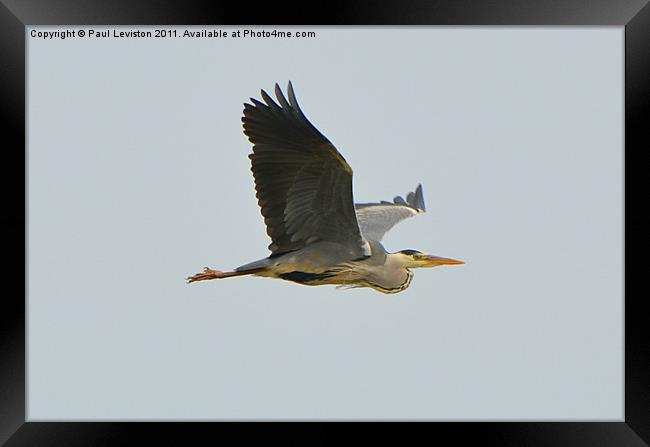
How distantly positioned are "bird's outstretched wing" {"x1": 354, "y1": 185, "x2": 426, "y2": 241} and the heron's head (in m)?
0.36

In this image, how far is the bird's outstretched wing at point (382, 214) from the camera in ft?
23.1

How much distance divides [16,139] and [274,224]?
171 centimetres

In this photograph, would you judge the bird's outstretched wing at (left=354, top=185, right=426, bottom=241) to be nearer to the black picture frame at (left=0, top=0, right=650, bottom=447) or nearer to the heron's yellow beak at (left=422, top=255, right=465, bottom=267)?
the heron's yellow beak at (left=422, top=255, right=465, bottom=267)

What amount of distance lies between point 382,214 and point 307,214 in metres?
1.37

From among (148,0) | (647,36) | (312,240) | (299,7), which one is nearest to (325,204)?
(312,240)

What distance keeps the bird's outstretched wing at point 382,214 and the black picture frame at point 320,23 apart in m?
1.54

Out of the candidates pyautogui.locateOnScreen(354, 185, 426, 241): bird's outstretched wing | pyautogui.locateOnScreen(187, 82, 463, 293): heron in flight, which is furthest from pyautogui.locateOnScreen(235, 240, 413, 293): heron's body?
pyautogui.locateOnScreen(354, 185, 426, 241): bird's outstretched wing

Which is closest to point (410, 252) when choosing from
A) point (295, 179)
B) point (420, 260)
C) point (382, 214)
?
point (420, 260)

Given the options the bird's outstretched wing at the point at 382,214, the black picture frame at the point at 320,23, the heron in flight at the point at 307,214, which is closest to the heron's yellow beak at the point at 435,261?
the heron in flight at the point at 307,214

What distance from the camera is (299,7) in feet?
19.9

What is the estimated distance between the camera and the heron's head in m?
6.56

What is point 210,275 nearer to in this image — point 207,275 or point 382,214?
point 207,275

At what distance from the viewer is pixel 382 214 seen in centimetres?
735

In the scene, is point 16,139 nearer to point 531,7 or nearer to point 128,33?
point 128,33
